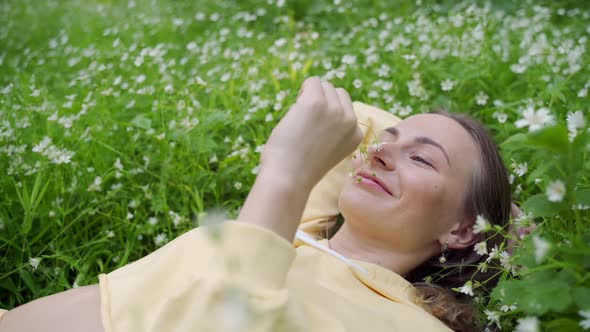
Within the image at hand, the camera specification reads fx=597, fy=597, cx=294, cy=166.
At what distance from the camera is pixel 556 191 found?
4.48ft

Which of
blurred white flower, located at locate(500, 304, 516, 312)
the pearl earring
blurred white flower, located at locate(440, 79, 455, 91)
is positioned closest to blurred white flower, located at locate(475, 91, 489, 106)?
blurred white flower, located at locate(440, 79, 455, 91)

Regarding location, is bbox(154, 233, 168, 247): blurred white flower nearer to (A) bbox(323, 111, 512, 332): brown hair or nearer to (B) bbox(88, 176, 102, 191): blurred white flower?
(B) bbox(88, 176, 102, 191): blurred white flower

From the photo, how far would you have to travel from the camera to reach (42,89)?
3236 mm

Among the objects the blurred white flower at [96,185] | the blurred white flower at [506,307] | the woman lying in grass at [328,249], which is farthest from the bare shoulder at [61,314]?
the blurred white flower at [506,307]

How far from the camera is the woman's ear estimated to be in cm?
214

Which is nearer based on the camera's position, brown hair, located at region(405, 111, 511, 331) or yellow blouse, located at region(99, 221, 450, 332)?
yellow blouse, located at region(99, 221, 450, 332)

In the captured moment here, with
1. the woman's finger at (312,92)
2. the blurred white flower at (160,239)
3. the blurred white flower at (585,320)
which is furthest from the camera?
the blurred white flower at (160,239)

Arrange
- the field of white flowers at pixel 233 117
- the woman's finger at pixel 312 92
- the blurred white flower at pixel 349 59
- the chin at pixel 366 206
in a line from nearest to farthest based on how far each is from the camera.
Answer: the woman's finger at pixel 312 92
the field of white flowers at pixel 233 117
the chin at pixel 366 206
the blurred white flower at pixel 349 59

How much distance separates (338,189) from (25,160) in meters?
1.42

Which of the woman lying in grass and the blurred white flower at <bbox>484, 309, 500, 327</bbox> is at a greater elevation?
the woman lying in grass

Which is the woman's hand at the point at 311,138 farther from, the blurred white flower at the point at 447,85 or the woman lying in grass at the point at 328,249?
the blurred white flower at the point at 447,85

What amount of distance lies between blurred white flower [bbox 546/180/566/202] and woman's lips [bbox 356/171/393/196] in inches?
26.9

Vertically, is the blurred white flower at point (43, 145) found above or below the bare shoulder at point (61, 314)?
above

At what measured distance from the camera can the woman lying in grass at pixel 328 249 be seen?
134 cm
